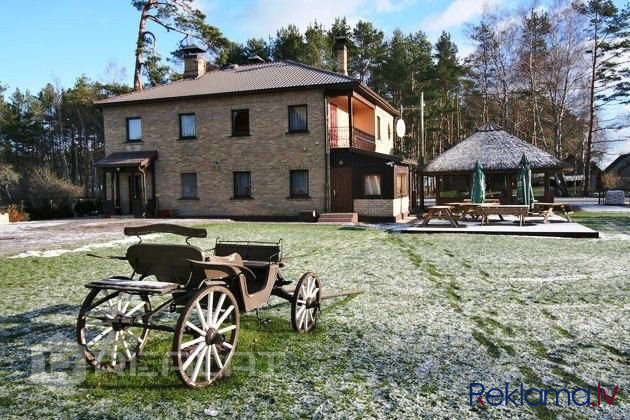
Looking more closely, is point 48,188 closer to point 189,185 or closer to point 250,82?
point 189,185

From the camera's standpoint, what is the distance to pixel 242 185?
76.9 ft

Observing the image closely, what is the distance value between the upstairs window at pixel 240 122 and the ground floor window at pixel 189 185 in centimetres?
314

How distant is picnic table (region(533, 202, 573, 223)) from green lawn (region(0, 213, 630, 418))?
28.0 feet

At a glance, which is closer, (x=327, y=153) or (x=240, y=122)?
(x=327, y=153)

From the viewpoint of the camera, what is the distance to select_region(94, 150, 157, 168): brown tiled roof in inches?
918

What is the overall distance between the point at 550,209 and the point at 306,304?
15.0 m

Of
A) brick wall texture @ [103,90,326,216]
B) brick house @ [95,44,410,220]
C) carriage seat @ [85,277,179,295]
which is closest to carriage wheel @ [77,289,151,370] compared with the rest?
carriage seat @ [85,277,179,295]

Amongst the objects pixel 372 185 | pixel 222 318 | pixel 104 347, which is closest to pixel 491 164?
pixel 372 185

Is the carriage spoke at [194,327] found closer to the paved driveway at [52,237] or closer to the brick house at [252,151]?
the paved driveway at [52,237]

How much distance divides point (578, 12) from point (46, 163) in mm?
51091

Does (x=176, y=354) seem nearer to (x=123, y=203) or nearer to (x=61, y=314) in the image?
(x=61, y=314)

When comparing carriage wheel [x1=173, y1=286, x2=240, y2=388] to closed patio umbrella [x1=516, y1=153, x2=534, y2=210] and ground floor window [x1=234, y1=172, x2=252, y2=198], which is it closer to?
closed patio umbrella [x1=516, y1=153, x2=534, y2=210]

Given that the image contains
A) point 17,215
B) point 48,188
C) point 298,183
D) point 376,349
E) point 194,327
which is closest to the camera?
point 194,327

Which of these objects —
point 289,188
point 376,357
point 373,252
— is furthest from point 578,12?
point 376,357
